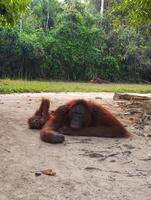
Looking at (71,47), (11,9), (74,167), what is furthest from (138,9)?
(71,47)

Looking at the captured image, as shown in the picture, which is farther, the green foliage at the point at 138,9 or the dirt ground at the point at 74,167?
the green foliage at the point at 138,9

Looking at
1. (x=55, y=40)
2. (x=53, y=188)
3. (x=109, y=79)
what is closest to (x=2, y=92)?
(x=53, y=188)

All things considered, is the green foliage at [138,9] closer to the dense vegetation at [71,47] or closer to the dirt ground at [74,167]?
the dirt ground at [74,167]

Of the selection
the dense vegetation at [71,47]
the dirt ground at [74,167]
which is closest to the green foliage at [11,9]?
the dirt ground at [74,167]

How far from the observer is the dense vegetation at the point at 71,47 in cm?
2284

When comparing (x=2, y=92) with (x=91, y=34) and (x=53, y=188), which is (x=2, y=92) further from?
(x=91, y=34)

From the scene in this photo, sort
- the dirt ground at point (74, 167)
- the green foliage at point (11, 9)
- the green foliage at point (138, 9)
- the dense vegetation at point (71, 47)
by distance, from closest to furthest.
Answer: the dirt ground at point (74, 167), the green foliage at point (11, 9), the green foliage at point (138, 9), the dense vegetation at point (71, 47)

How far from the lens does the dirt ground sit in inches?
146

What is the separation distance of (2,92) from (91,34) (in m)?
12.8

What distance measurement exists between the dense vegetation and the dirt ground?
16.1 meters

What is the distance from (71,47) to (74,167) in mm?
20092

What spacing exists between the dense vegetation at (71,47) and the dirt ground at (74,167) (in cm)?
1610

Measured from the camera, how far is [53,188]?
12.4 ft

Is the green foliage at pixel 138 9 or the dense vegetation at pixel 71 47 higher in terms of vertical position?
the green foliage at pixel 138 9
